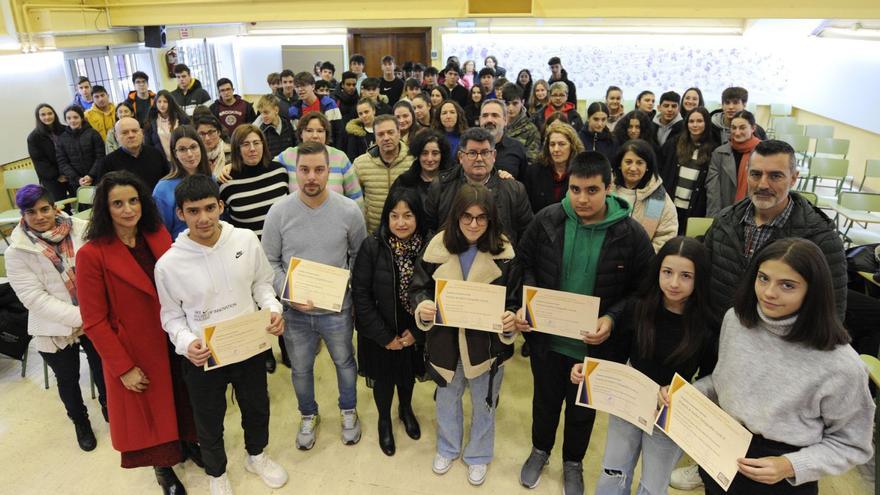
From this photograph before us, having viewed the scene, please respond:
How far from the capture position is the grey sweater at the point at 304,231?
276 cm

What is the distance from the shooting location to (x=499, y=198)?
309 centimetres

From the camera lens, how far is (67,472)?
3.01 meters

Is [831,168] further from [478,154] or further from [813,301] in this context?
[813,301]

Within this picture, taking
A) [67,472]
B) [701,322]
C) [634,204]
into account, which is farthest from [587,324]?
[67,472]

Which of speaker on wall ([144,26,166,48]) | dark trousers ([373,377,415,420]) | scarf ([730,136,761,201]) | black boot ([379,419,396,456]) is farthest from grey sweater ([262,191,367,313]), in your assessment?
speaker on wall ([144,26,166,48])

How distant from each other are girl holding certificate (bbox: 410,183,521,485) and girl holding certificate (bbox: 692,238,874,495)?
3.28ft

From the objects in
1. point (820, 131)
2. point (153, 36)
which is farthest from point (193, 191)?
point (820, 131)

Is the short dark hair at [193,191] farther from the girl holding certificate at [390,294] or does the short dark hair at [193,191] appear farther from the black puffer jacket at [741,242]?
the black puffer jacket at [741,242]

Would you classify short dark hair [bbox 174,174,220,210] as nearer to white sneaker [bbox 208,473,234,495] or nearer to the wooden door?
white sneaker [bbox 208,473,234,495]

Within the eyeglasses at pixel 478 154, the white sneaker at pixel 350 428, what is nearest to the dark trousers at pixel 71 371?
the white sneaker at pixel 350 428

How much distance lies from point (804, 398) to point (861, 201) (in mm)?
4917

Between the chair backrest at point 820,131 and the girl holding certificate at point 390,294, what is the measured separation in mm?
8523

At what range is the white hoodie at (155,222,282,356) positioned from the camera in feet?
7.60

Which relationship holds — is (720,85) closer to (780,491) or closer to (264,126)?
(264,126)
